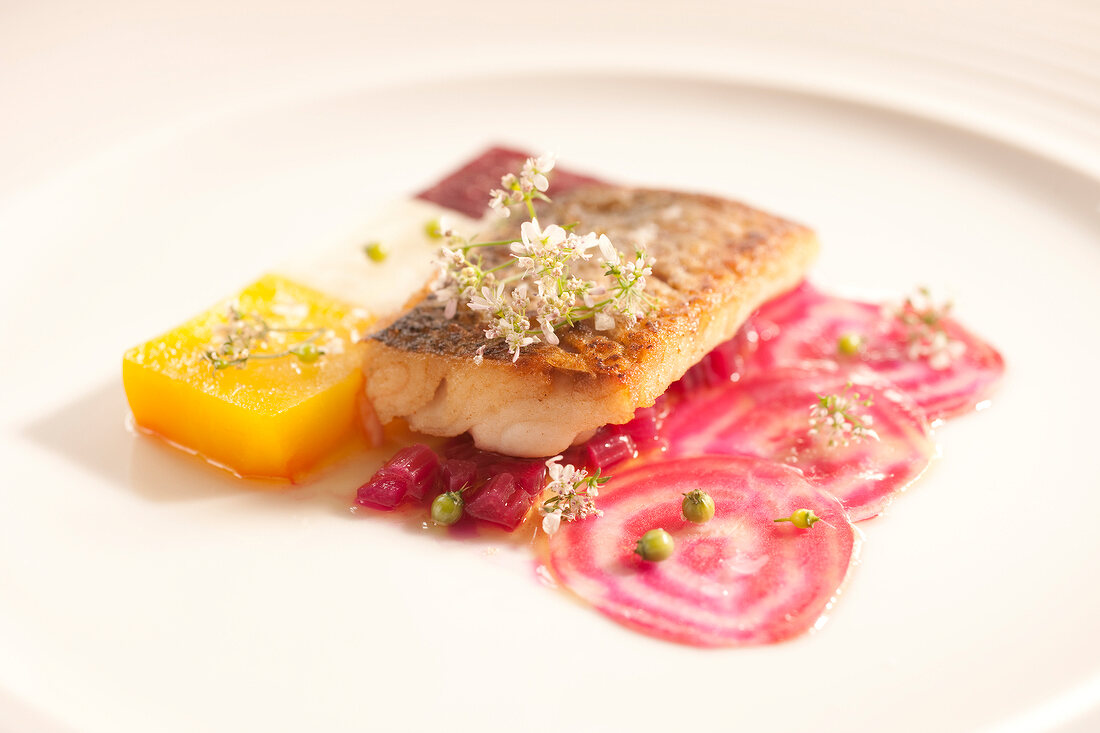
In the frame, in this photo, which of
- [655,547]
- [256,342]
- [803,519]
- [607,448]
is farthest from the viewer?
[256,342]

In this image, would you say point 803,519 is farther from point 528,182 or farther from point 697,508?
point 528,182

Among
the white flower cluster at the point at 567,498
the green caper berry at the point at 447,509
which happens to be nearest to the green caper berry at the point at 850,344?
the white flower cluster at the point at 567,498

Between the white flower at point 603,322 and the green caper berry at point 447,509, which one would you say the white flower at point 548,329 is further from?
the green caper berry at point 447,509

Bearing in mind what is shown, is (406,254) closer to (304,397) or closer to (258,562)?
(304,397)

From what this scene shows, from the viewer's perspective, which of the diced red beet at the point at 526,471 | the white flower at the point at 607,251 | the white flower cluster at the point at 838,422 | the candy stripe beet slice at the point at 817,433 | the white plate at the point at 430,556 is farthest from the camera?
the white flower cluster at the point at 838,422

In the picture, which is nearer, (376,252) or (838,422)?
(838,422)

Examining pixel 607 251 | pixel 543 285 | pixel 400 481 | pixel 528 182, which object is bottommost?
pixel 400 481

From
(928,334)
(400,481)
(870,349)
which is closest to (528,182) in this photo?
(400,481)
